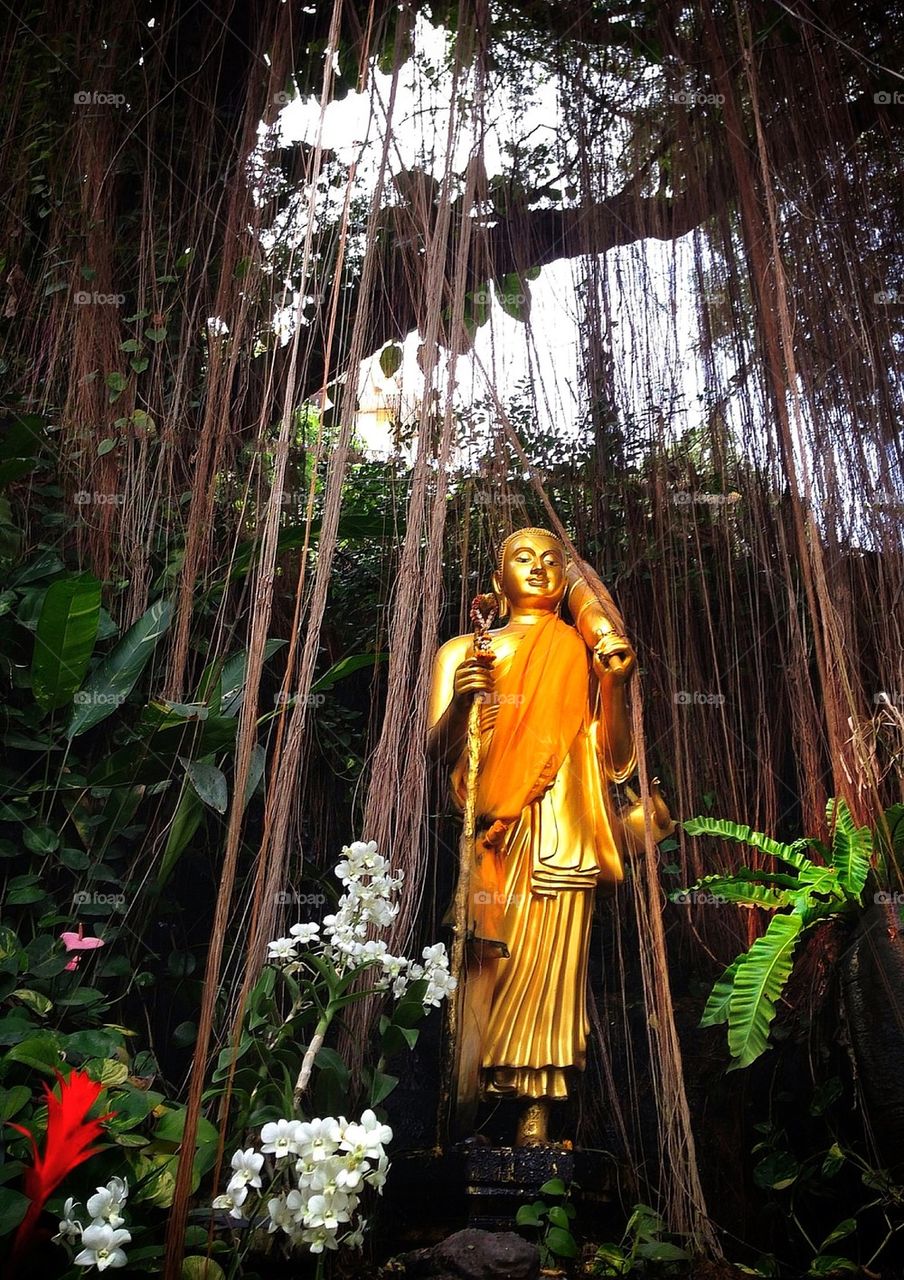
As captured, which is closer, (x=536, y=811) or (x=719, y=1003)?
(x=719, y=1003)

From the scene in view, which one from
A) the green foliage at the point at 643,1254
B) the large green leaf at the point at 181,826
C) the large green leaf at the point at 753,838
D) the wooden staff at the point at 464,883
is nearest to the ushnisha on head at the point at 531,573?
the wooden staff at the point at 464,883

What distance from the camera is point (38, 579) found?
2494 mm

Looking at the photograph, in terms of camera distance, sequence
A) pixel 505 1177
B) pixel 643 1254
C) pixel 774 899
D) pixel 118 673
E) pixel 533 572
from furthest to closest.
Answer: pixel 533 572 → pixel 774 899 → pixel 118 673 → pixel 505 1177 → pixel 643 1254

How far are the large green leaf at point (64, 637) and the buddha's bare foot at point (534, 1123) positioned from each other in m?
1.27

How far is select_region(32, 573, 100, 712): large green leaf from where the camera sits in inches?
86.6

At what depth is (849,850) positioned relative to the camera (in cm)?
246

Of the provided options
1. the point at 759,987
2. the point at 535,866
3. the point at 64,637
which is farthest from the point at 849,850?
the point at 64,637

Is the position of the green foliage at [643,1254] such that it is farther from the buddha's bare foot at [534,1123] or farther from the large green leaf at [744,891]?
the large green leaf at [744,891]

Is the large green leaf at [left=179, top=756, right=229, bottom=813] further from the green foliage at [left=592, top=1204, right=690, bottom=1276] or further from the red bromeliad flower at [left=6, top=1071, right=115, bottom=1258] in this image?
the green foliage at [left=592, top=1204, right=690, bottom=1276]

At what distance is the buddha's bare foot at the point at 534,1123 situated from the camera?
2256mm

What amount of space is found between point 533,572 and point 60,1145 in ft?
5.92

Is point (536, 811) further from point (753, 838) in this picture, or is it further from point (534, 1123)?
point (534, 1123)

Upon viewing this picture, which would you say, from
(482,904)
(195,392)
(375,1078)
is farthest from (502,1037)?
(195,392)

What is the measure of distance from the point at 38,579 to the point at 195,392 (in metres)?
0.77
